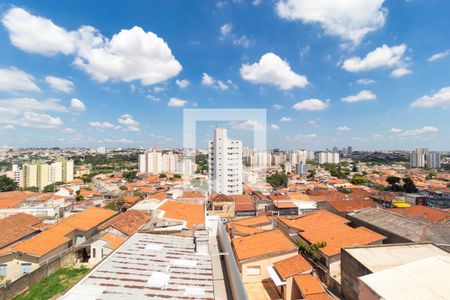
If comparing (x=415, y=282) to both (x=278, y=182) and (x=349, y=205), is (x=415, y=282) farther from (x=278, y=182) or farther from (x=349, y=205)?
(x=278, y=182)

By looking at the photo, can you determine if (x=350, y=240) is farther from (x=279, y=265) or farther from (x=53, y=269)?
(x=53, y=269)

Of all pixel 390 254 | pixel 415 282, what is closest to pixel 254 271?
pixel 390 254

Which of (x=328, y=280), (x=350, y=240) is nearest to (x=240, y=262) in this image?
(x=328, y=280)

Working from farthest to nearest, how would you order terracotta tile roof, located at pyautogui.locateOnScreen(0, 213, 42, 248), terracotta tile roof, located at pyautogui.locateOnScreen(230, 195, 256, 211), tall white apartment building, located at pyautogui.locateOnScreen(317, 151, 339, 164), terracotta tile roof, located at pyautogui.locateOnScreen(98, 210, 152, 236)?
1. tall white apartment building, located at pyautogui.locateOnScreen(317, 151, 339, 164)
2. terracotta tile roof, located at pyautogui.locateOnScreen(230, 195, 256, 211)
3. terracotta tile roof, located at pyautogui.locateOnScreen(0, 213, 42, 248)
4. terracotta tile roof, located at pyautogui.locateOnScreen(98, 210, 152, 236)

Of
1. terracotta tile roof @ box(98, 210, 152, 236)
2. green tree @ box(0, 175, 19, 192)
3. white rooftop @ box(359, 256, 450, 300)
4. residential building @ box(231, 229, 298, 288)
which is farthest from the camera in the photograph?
green tree @ box(0, 175, 19, 192)

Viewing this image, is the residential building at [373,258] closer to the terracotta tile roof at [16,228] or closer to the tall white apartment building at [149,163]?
the terracotta tile roof at [16,228]

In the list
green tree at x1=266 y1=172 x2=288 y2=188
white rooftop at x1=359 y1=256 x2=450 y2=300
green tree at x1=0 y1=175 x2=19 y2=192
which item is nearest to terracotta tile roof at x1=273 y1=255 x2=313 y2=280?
white rooftop at x1=359 y1=256 x2=450 y2=300

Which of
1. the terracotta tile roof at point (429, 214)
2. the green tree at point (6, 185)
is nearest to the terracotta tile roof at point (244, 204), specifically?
the terracotta tile roof at point (429, 214)

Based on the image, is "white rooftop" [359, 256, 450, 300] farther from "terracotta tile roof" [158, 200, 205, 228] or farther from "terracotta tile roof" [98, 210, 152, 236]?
"terracotta tile roof" [98, 210, 152, 236]
